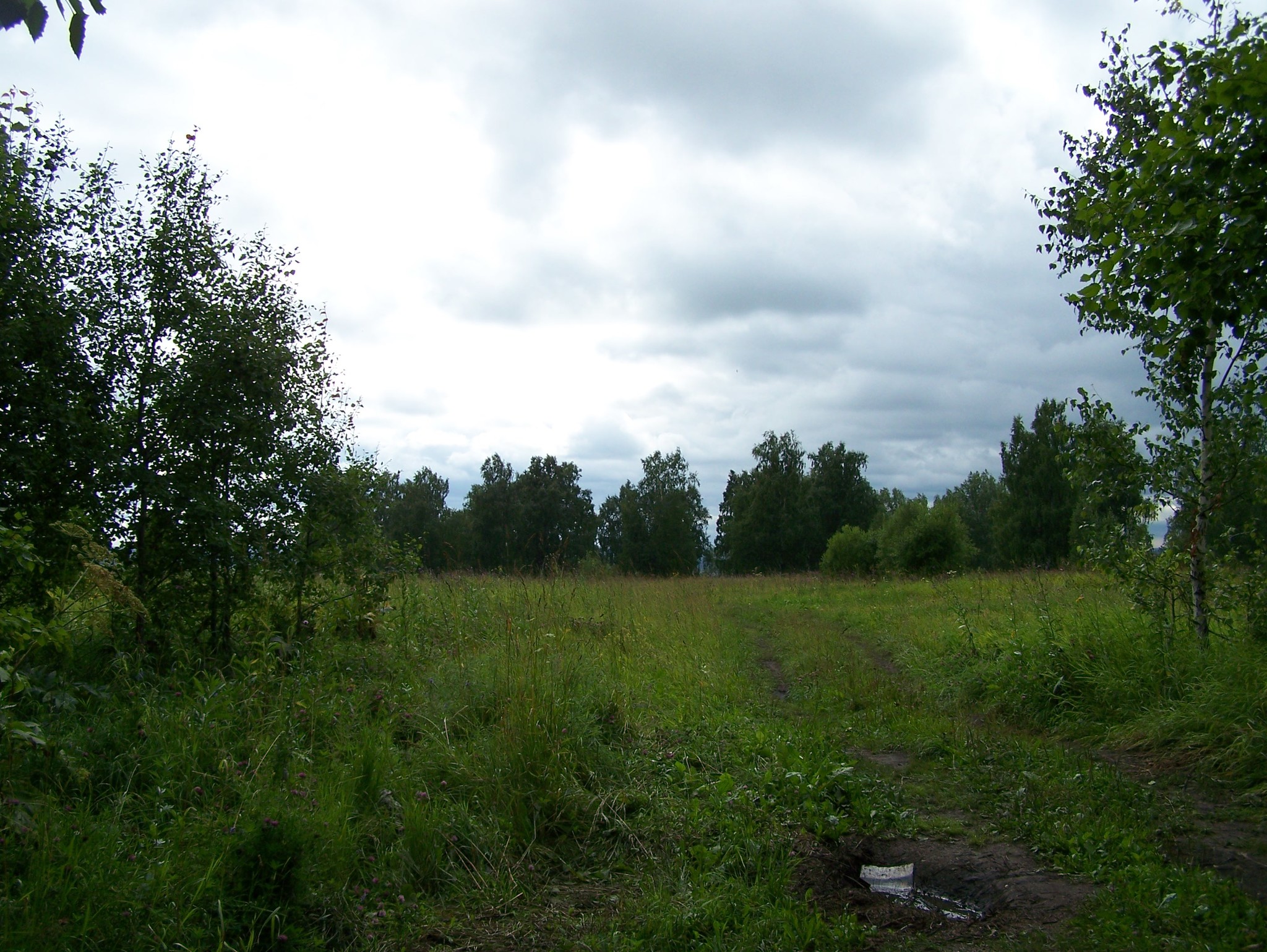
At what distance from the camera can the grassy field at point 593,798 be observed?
3.29 metres

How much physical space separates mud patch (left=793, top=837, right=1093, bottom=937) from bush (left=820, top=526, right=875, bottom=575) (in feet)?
112

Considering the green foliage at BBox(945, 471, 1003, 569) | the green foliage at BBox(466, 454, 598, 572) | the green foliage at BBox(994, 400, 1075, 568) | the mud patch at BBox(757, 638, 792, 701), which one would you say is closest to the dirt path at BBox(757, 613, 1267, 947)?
the mud patch at BBox(757, 638, 792, 701)

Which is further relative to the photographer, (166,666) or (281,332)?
(281,332)

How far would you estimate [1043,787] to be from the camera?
16.5 ft

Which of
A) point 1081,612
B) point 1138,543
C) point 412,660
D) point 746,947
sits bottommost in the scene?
point 746,947

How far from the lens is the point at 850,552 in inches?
1574

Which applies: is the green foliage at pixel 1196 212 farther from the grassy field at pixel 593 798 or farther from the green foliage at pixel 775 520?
the green foliage at pixel 775 520

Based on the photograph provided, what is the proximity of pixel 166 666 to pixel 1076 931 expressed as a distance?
734 cm

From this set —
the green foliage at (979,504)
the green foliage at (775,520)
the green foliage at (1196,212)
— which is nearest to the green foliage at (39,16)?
the green foliage at (1196,212)

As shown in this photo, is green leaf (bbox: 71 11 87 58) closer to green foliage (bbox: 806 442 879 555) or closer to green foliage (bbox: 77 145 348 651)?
green foliage (bbox: 77 145 348 651)

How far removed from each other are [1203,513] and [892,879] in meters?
5.46

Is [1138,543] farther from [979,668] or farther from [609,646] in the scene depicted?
[609,646]

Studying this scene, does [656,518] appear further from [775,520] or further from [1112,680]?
[1112,680]

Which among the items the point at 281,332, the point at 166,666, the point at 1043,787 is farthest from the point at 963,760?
the point at 281,332
